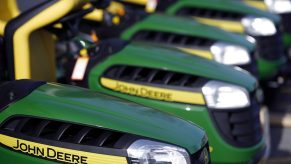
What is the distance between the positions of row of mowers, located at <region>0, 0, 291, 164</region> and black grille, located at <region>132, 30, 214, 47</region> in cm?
1

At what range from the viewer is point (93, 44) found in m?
6.00

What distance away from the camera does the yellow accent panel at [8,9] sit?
5.73 meters

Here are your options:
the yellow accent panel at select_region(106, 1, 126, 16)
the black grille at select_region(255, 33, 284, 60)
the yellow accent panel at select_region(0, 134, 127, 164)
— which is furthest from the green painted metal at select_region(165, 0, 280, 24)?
the yellow accent panel at select_region(0, 134, 127, 164)

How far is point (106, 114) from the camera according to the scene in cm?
420

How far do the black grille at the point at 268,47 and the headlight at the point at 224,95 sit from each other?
3.94 m

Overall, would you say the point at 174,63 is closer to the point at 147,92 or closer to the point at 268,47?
the point at 147,92

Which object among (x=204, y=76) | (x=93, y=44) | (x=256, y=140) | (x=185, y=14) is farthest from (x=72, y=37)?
(x=185, y=14)

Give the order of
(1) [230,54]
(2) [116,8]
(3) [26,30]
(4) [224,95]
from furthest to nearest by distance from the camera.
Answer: (2) [116,8]
(1) [230,54]
(4) [224,95]
(3) [26,30]

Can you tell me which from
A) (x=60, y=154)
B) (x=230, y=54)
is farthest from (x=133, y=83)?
(x=230, y=54)

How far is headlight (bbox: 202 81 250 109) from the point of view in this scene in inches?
227

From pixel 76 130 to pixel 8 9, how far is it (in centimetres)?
192

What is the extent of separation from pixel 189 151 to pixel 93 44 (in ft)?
6.75

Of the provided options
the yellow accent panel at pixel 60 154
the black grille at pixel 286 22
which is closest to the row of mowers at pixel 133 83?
the yellow accent panel at pixel 60 154

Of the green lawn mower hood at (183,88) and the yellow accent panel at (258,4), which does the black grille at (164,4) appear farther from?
the green lawn mower hood at (183,88)
